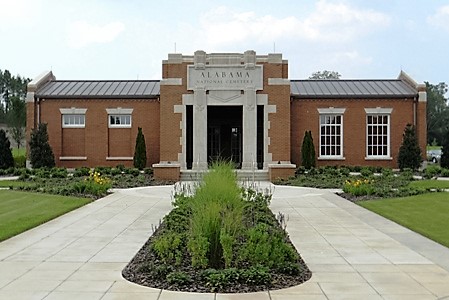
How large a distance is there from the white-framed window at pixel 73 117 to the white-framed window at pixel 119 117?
1.54 metres

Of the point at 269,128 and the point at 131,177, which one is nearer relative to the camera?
the point at 131,177

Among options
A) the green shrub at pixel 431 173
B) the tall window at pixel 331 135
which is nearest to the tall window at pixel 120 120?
the tall window at pixel 331 135

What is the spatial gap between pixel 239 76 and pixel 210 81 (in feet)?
5.10

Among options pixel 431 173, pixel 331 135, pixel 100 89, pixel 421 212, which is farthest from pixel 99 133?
pixel 421 212

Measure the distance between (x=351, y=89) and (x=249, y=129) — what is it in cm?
797

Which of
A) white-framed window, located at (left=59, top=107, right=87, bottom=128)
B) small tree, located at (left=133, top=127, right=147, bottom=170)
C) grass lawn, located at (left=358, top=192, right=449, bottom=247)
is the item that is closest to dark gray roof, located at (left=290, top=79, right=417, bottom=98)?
small tree, located at (left=133, top=127, right=147, bottom=170)

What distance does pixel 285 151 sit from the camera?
93.0 feet

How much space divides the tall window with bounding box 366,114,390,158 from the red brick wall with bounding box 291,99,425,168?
0.23 m

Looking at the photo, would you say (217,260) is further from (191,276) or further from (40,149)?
(40,149)

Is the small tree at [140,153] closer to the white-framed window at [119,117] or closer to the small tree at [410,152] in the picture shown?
the white-framed window at [119,117]

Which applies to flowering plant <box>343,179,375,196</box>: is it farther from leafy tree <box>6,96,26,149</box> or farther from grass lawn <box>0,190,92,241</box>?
leafy tree <box>6,96,26,149</box>

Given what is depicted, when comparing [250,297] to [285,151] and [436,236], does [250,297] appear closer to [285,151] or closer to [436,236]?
[436,236]

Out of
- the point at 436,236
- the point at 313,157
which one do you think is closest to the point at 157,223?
the point at 436,236

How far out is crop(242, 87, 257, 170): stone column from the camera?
91.6ft
